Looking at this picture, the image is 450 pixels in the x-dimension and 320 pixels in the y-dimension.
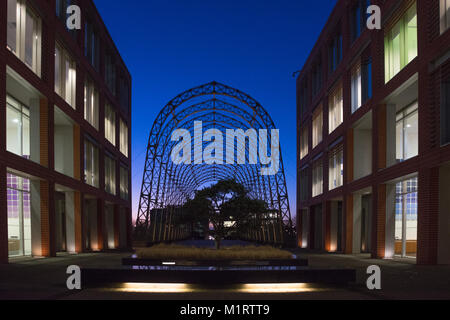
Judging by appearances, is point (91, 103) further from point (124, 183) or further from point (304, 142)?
point (304, 142)

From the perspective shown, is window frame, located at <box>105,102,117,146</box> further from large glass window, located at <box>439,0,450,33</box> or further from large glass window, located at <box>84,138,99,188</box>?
large glass window, located at <box>439,0,450,33</box>

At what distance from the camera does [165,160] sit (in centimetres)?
5969

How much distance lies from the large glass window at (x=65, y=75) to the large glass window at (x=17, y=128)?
317 cm

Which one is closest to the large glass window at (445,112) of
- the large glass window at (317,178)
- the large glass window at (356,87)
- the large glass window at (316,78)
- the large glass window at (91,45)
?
the large glass window at (356,87)

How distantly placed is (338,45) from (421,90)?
689 inches

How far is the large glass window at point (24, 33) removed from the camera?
22.5m

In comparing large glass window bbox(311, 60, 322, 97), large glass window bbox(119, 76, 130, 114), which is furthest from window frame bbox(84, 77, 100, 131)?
large glass window bbox(311, 60, 322, 97)

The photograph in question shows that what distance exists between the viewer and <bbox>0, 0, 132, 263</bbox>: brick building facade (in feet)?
74.8

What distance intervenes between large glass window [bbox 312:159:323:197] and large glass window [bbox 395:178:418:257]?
16281 mm

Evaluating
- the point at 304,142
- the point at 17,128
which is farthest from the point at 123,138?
the point at 17,128

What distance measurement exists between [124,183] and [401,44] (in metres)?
34.3

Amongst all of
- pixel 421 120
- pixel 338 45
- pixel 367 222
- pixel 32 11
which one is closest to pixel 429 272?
pixel 421 120

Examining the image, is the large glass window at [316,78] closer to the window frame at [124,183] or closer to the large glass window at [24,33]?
the window frame at [124,183]
